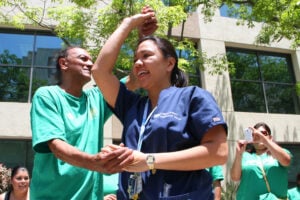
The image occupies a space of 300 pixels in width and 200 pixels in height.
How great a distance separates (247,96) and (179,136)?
11.0 m

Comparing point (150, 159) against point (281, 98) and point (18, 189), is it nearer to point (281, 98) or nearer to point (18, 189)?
point (18, 189)

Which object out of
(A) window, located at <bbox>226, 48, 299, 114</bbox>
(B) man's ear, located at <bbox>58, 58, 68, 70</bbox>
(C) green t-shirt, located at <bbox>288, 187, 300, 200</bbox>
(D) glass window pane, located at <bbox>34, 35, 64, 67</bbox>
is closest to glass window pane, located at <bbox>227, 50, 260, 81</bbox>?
(A) window, located at <bbox>226, 48, 299, 114</bbox>

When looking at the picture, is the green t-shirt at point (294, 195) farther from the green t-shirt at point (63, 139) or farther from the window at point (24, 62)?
the window at point (24, 62)

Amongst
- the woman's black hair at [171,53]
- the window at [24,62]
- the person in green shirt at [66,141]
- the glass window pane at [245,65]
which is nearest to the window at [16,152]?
the window at [24,62]

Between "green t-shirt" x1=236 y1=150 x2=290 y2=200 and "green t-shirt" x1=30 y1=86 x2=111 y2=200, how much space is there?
7.65ft

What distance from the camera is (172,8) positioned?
708cm

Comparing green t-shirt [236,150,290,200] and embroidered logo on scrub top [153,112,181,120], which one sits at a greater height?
embroidered logo on scrub top [153,112,181,120]

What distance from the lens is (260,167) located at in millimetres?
4211

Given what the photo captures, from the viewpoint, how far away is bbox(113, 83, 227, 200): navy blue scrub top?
166cm

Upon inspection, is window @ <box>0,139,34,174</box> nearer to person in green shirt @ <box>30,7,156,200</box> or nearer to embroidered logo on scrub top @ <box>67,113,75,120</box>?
person in green shirt @ <box>30,7,156,200</box>

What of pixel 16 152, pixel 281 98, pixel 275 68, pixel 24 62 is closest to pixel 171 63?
pixel 16 152

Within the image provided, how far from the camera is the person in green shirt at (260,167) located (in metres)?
4.02

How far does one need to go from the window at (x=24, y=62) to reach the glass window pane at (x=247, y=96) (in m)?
5.65

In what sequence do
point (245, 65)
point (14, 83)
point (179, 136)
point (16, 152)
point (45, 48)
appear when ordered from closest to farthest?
point (179, 136) → point (16, 152) → point (14, 83) → point (45, 48) → point (245, 65)
